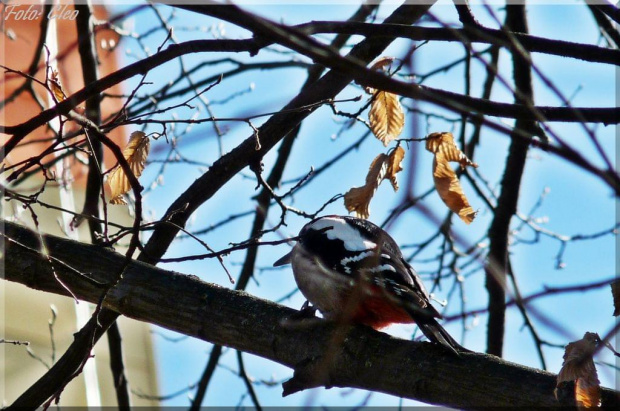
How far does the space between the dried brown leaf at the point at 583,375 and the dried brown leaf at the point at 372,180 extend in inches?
33.9

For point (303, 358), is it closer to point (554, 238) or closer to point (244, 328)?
point (244, 328)

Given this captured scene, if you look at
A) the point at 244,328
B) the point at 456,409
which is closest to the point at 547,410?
the point at 456,409

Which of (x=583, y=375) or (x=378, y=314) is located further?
(x=378, y=314)

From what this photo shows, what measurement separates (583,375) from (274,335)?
102cm

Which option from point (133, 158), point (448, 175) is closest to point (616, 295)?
point (448, 175)

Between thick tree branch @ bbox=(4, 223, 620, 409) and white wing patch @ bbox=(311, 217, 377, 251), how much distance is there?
0.80 meters

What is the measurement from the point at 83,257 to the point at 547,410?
1.61 meters

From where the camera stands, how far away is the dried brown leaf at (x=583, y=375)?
1871 mm

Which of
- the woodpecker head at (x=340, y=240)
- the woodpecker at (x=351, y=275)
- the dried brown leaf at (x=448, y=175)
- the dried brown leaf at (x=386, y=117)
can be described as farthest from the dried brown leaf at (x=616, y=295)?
the woodpecker head at (x=340, y=240)

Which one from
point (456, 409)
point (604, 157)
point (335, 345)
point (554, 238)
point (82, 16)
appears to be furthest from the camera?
point (554, 238)

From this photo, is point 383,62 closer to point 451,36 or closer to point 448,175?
point 448,175

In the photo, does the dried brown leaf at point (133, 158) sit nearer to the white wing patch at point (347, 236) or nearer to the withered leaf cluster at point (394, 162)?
the withered leaf cluster at point (394, 162)

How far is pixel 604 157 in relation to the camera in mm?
857

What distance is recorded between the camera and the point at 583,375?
75.6 inches
